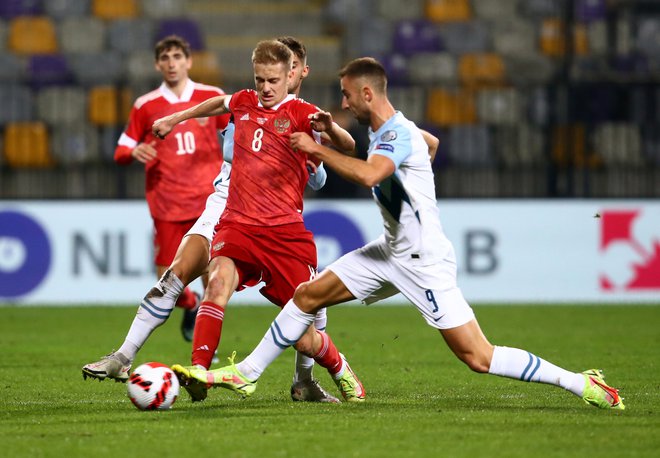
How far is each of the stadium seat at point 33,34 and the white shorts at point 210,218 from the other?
37.9 ft

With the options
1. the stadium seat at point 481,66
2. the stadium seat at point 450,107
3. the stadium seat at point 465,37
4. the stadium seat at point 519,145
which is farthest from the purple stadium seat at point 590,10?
the stadium seat at point 450,107

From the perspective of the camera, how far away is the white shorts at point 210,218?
7809 millimetres

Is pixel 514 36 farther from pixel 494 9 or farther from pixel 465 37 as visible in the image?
pixel 494 9

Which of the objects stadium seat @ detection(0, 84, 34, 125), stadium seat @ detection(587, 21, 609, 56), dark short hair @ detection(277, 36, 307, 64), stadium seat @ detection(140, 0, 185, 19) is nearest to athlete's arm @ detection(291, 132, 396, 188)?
dark short hair @ detection(277, 36, 307, 64)

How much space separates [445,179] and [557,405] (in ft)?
29.6

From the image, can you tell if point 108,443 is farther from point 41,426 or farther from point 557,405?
point 557,405

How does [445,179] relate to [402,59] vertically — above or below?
below

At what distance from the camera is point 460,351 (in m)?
6.60

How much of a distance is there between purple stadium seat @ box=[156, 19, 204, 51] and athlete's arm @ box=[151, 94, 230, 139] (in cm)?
1202

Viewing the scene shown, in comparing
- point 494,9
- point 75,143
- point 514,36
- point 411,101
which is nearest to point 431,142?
point 411,101

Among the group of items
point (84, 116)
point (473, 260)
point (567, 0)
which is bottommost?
point (473, 260)

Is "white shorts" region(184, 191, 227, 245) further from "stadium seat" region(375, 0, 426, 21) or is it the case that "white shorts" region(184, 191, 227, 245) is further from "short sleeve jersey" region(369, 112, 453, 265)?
"stadium seat" region(375, 0, 426, 21)

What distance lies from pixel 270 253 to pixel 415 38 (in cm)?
1254

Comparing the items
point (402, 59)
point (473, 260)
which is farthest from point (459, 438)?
point (402, 59)
